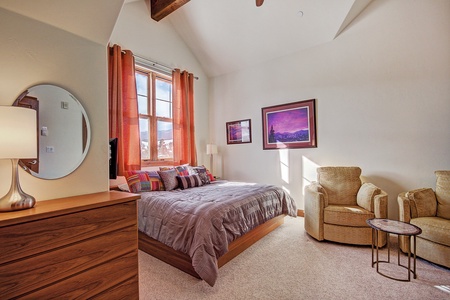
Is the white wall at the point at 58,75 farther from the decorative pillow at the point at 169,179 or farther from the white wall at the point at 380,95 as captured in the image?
the white wall at the point at 380,95

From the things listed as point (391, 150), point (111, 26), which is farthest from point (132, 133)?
point (391, 150)

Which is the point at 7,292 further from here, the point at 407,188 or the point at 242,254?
the point at 407,188

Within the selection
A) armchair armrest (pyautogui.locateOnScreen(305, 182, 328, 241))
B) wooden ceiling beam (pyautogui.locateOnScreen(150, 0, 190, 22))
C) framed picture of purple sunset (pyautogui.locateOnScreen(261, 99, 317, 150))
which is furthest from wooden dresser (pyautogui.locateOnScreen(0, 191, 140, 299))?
wooden ceiling beam (pyautogui.locateOnScreen(150, 0, 190, 22))

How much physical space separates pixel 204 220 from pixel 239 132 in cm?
297

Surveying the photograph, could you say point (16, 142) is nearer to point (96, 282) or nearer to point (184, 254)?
point (96, 282)

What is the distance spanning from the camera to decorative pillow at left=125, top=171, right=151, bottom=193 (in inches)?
118

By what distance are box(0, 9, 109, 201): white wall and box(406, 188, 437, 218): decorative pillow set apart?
129 inches

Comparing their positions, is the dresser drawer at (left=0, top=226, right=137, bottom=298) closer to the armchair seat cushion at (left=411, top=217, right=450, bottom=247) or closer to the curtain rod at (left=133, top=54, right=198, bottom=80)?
the armchair seat cushion at (left=411, top=217, right=450, bottom=247)

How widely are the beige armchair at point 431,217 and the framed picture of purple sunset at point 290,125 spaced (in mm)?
1592

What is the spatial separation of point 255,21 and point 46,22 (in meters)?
3.32

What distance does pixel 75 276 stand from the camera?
1.12 metres

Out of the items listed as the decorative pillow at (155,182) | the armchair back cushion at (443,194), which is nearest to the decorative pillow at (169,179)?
the decorative pillow at (155,182)

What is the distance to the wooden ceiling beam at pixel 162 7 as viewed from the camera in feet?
11.3

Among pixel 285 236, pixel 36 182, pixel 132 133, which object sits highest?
pixel 132 133
